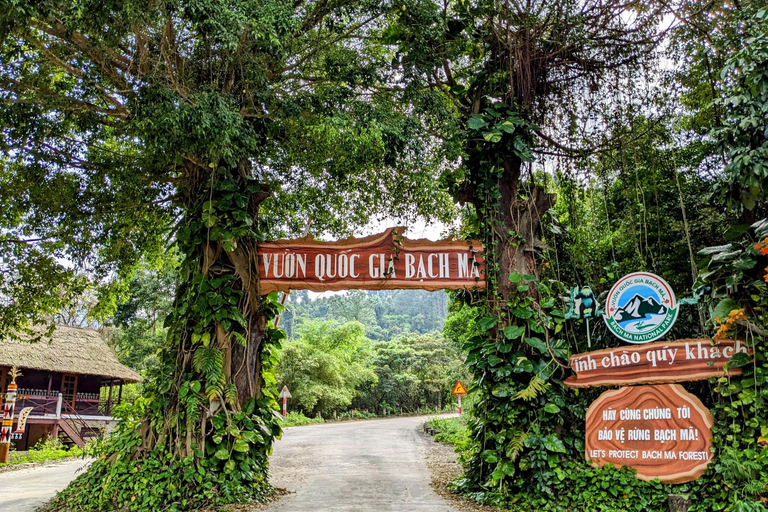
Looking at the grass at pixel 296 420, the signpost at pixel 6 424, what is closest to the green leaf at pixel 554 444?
the signpost at pixel 6 424

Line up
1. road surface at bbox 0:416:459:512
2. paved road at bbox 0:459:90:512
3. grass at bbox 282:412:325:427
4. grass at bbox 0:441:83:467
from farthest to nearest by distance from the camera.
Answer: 1. grass at bbox 282:412:325:427
2. grass at bbox 0:441:83:467
3. paved road at bbox 0:459:90:512
4. road surface at bbox 0:416:459:512

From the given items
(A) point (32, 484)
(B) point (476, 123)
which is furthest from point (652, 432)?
(A) point (32, 484)

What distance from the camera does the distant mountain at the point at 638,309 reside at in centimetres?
651

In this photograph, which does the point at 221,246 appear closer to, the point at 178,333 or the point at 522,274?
the point at 178,333

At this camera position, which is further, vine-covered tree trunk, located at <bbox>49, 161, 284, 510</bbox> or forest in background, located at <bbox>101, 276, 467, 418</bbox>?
forest in background, located at <bbox>101, 276, 467, 418</bbox>

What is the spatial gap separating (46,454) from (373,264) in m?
13.1

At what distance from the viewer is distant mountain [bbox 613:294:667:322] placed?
6507 mm

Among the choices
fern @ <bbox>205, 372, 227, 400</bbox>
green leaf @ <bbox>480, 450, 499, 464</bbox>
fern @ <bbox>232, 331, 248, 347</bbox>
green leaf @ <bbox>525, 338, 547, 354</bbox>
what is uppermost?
fern @ <bbox>232, 331, 248, 347</bbox>

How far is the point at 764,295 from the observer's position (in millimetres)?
5699

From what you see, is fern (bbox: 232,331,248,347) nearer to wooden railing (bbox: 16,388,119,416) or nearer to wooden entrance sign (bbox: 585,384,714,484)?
wooden entrance sign (bbox: 585,384,714,484)

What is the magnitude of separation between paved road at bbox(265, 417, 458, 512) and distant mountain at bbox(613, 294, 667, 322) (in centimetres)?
299

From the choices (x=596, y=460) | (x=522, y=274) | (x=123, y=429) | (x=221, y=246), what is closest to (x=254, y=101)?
(x=221, y=246)

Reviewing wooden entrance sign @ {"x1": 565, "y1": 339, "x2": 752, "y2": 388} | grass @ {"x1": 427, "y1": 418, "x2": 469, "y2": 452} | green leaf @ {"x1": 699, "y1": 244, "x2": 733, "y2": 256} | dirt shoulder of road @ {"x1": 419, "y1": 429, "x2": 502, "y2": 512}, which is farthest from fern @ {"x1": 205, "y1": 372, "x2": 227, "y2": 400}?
grass @ {"x1": 427, "y1": 418, "x2": 469, "y2": 452}

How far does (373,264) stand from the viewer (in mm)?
8031
